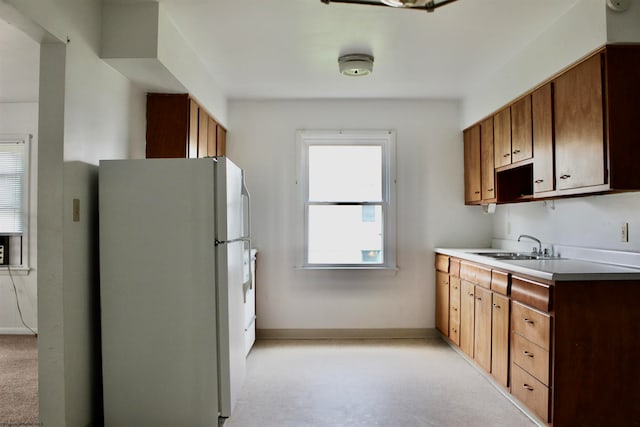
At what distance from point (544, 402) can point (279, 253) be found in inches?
106

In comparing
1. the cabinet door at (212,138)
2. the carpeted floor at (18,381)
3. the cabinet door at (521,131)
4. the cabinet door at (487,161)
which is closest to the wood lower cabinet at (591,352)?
the cabinet door at (521,131)

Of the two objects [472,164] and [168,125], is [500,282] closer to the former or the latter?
[472,164]

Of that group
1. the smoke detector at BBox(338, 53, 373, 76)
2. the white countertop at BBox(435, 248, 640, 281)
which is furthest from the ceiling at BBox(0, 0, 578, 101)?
the white countertop at BBox(435, 248, 640, 281)

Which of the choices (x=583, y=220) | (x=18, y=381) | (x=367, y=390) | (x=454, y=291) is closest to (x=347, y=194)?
(x=454, y=291)

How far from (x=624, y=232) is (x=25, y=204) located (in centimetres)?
525

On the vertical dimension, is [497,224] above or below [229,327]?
above

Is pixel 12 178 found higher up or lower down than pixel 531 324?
higher up

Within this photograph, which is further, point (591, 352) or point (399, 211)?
point (399, 211)

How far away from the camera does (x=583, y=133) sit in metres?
2.38

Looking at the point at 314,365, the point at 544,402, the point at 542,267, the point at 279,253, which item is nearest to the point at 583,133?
the point at 542,267

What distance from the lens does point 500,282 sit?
2852 millimetres

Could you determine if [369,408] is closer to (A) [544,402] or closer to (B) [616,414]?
(A) [544,402]

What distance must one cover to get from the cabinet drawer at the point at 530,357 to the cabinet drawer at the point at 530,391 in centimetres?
4

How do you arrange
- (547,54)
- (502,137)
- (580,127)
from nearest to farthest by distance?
1. (580,127)
2. (547,54)
3. (502,137)
